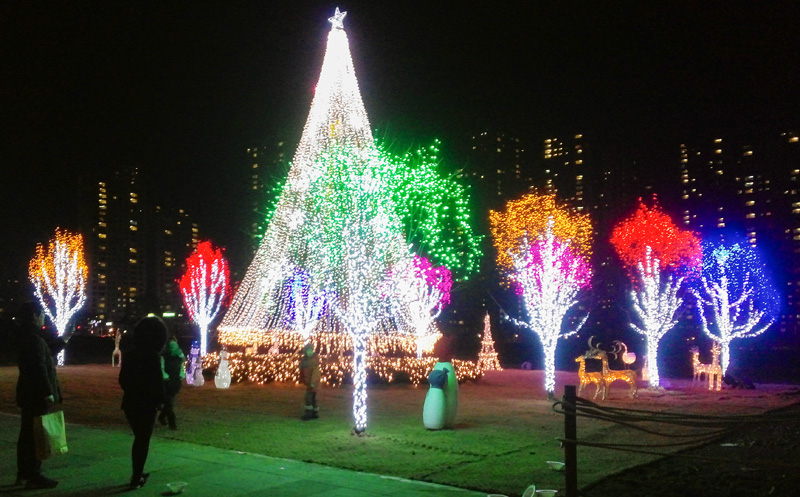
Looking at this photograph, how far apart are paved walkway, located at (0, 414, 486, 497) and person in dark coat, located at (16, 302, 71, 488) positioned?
0.60 feet

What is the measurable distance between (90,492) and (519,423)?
24.9 feet

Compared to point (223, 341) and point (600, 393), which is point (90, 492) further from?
point (223, 341)

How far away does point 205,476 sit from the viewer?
7.41m

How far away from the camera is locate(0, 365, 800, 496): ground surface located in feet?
24.8

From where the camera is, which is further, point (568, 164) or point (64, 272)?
point (568, 164)

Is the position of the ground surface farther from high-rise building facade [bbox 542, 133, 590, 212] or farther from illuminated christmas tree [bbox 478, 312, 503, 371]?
high-rise building facade [bbox 542, 133, 590, 212]

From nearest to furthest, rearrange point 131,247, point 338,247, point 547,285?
point 338,247, point 547,285, point 131,247

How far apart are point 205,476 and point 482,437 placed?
4.58 m

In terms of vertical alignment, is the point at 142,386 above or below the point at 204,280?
below

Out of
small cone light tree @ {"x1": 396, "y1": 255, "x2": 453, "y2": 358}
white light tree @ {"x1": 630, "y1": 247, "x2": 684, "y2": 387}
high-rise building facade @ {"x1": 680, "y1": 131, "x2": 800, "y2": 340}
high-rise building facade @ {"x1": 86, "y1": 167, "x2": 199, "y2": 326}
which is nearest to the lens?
white light tree @ {"x1": 630, "y1": 247, "x2": 684, "y2": 387}

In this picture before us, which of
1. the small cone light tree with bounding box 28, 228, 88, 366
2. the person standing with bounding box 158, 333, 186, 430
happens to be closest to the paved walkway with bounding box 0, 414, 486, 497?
the person standing with bounding box 158, 333, 186, 430

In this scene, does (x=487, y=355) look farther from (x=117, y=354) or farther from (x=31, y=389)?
(x=31, y=389)

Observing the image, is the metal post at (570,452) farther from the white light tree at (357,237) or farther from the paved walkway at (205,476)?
the white light tree at (357,237)

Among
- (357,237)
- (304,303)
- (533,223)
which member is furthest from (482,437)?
(304,303)
